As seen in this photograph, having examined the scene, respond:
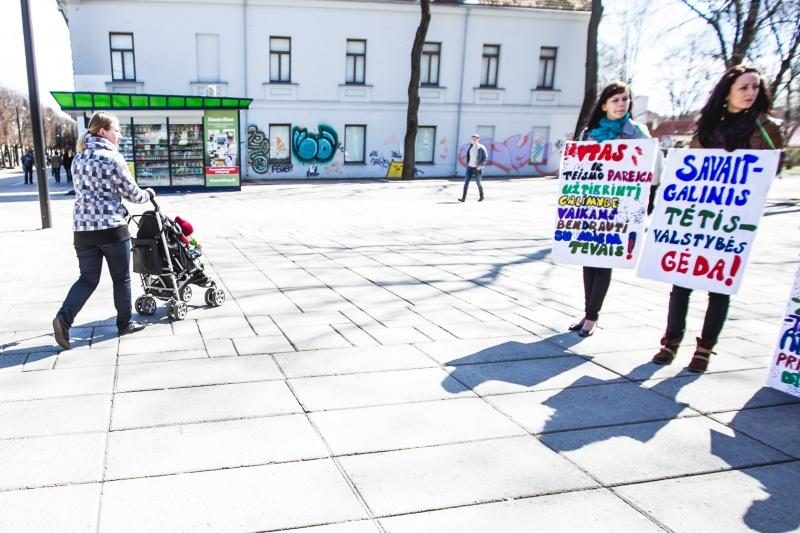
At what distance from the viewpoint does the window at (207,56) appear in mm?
24906

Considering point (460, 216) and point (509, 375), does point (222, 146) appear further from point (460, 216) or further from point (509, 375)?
point (509, 375)

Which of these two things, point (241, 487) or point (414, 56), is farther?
point (414, 56)

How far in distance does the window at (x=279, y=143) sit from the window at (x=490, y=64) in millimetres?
9841

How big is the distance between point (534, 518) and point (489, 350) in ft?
7.10

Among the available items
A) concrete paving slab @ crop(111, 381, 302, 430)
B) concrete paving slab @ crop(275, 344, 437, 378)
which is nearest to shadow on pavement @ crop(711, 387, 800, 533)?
concrete paving slab @ crop(275, 344, 437, 378)

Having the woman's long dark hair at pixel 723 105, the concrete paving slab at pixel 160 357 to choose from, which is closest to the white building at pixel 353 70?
the concrete paving slab at pixel 160 357

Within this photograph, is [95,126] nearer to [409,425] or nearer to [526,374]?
[409,425]

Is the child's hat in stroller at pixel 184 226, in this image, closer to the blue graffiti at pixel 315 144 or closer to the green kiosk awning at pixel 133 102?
the green kiosk awning at pixel 133 102

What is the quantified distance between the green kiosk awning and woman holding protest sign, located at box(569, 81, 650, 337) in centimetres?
1445

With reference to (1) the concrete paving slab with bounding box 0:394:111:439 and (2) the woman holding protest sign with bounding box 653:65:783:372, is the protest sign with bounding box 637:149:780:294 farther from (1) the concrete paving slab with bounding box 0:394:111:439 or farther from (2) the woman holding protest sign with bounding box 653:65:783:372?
(1) the concrete paving slab with bounding box 0:394:111:439

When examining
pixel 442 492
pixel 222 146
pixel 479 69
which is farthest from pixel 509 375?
pixel 479 69

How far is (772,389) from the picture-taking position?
4090 mm

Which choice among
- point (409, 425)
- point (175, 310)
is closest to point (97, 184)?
point (175, 310)

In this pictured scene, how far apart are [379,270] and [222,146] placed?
12696 millimetres
